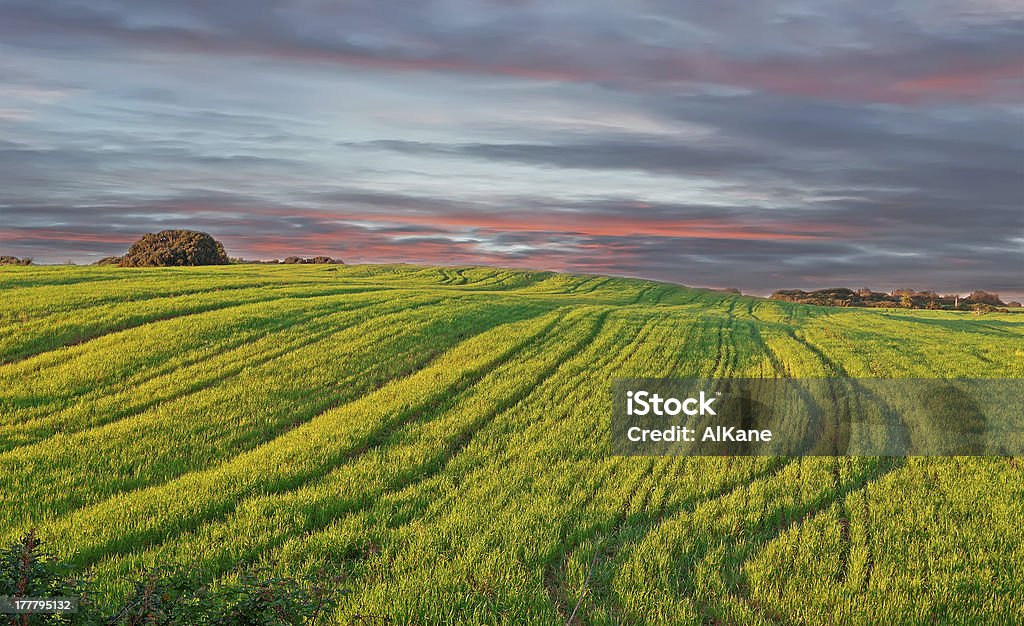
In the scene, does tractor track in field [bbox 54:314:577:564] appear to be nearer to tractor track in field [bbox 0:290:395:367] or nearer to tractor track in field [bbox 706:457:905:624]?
tractor track in field [bbox 706:457:905:624]

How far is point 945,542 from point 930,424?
8.52 meters

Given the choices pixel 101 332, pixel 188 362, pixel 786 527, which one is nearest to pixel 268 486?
pixel 786 527

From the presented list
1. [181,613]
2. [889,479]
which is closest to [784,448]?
[889,479]

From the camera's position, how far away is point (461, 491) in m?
10.9

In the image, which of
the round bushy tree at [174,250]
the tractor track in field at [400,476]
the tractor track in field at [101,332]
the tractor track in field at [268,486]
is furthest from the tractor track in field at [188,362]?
the round bushy tree at [174,250]

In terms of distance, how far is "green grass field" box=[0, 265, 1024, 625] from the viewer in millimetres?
7617

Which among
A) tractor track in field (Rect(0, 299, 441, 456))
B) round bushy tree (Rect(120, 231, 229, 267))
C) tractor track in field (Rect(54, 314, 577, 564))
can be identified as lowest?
tractor track in field (Rect(54, 314, 577, 564))

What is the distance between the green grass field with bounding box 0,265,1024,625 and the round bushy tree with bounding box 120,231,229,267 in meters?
55.0

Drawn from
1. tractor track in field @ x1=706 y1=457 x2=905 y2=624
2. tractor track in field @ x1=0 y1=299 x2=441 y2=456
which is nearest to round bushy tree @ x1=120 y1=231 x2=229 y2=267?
tractor track in field @ x1=0 y1=299 x2=441 y2=456

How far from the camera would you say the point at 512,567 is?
8.09 m

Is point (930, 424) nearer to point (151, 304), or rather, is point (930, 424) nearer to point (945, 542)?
point (945, 542)

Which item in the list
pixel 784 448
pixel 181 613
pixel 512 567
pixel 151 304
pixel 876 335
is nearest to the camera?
pixel 181 613

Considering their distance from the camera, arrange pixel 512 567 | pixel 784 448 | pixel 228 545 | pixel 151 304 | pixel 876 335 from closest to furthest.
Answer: pixel 512 567 < pixel 228 545 < pixel 784 448 < pixel 151 304 < pixel 876 335

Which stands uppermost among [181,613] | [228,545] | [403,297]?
[403,297]
